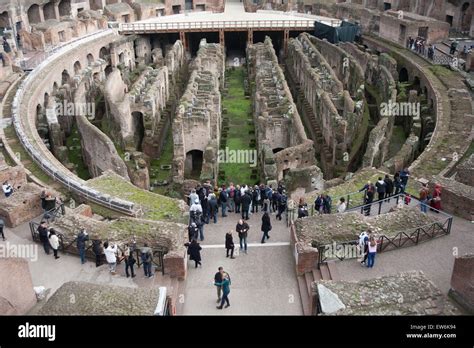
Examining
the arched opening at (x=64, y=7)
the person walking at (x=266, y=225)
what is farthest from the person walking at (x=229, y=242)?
the arched opening at (x=64, y=7)

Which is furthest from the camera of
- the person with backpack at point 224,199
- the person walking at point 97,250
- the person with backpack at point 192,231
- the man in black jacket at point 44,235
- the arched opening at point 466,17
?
the arched opening at point 466,17

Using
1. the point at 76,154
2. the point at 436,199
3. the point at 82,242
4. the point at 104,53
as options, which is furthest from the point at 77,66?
the point at 436,199

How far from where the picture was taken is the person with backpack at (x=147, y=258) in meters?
13.5

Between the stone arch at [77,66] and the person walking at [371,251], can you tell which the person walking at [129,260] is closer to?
the person walking at [371,251]

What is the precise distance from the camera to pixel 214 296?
13695 mm

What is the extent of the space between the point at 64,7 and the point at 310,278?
46.4 m

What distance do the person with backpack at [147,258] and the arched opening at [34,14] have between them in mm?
41786

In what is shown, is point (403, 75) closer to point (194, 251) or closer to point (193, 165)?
point (193, 165)

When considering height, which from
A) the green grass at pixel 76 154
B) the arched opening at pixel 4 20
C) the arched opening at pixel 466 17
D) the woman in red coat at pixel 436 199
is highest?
the arched opening at pixel 466 17

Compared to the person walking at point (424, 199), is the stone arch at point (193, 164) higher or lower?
lower

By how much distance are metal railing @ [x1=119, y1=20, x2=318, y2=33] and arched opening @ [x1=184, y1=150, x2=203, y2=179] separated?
78.3 ft

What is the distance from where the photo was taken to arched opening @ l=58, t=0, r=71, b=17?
5128 cm

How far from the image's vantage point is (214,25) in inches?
1908

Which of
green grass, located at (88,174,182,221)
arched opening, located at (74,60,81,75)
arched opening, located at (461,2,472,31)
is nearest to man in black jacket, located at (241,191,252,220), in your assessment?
green grass, located at (88,174,182,221)
